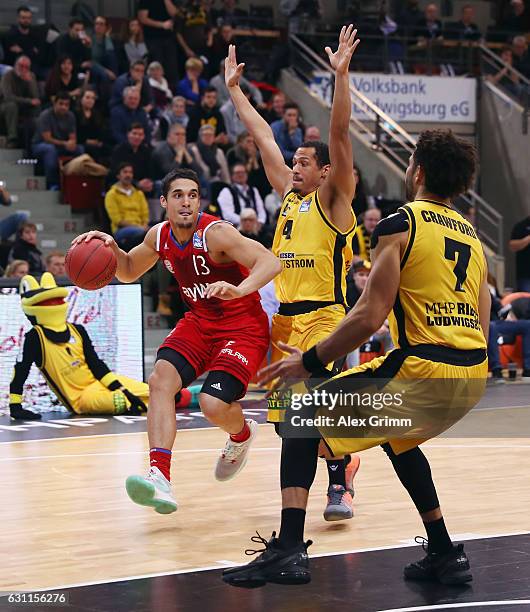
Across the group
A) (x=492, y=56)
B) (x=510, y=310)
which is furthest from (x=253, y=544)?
(x=492, y=56)

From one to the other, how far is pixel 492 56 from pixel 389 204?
4476mm

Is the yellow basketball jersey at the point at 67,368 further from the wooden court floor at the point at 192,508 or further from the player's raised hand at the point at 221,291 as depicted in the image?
the player's raised hand at the point at 221,291

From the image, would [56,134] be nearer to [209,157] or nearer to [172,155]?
[172,155]

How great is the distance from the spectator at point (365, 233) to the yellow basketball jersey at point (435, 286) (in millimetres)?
8872

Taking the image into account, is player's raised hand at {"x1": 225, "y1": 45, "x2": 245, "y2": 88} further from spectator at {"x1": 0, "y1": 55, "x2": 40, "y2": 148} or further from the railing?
the railing

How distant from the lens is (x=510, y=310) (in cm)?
1462

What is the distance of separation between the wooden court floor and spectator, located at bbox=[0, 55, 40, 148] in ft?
22.9

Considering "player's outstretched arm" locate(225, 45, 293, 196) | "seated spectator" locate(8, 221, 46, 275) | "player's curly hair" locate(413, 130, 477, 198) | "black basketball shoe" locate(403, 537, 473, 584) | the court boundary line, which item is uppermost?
"player's curly hair" locate(413, 130, 477, 198)

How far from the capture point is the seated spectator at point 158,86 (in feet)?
52.8

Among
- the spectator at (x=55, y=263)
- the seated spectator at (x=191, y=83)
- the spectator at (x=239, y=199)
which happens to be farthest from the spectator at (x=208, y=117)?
the spectator at (x=55, y=263)

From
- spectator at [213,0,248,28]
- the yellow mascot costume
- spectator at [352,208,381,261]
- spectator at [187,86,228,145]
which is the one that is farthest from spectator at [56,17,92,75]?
the yellow mascot costume

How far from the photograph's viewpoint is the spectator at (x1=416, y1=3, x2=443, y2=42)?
19328mm

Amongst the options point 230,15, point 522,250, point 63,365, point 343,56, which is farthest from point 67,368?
point 230,15

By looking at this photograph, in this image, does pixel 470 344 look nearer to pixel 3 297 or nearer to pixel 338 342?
pixel 338 342
